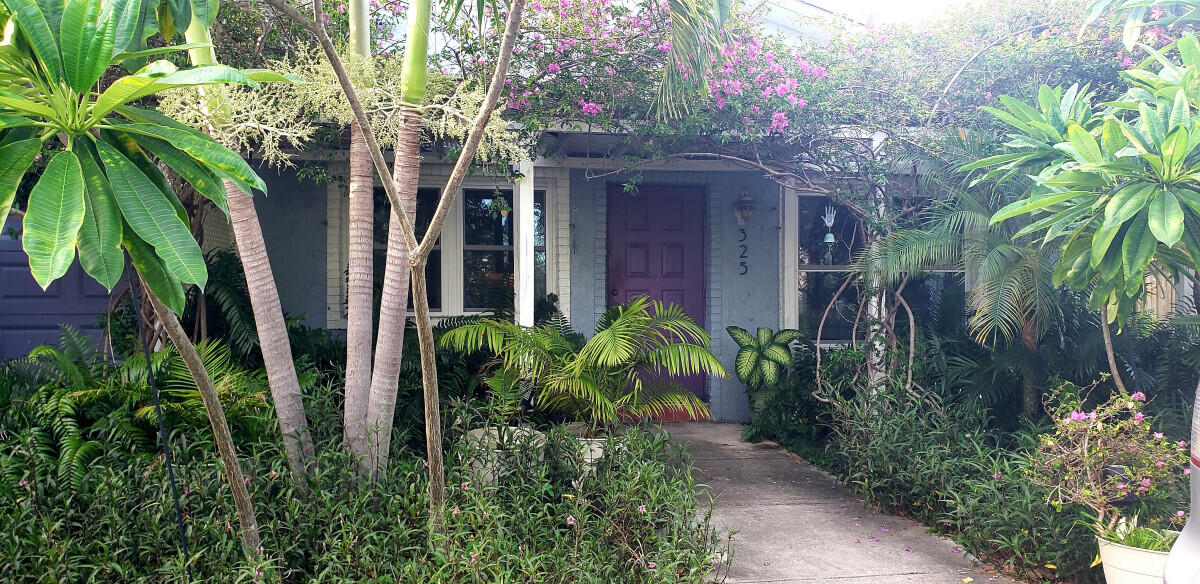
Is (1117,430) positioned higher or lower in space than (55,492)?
higher

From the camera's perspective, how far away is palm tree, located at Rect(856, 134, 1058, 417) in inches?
188

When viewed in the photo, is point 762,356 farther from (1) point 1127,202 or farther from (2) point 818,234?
(1) point 1127,202

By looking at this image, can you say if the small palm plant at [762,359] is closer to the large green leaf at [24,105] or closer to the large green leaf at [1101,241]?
the large green leaf at [1101,241]

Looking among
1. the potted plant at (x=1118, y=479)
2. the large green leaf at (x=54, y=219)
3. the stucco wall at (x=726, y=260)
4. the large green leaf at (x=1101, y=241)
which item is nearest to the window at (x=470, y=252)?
the stucco wall at (x=726, y=260)

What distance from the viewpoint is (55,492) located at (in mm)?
3605

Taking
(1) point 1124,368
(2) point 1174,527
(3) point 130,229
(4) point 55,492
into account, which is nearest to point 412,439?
(4) point 55,492

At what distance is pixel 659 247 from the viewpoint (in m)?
7.83

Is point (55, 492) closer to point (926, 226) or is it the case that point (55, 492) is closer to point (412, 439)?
point (412, 439)

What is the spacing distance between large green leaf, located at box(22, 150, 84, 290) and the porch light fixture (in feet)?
20.0

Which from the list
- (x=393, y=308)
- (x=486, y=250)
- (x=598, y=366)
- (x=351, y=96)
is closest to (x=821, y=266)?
(x=486, y=250)

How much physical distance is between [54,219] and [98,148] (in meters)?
0.32

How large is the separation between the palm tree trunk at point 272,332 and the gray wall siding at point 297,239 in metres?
3.24

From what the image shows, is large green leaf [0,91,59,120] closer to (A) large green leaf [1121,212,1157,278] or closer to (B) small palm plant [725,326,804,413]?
(A) large green leaf [1121,212,1157,278]

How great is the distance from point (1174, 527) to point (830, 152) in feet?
10.8
